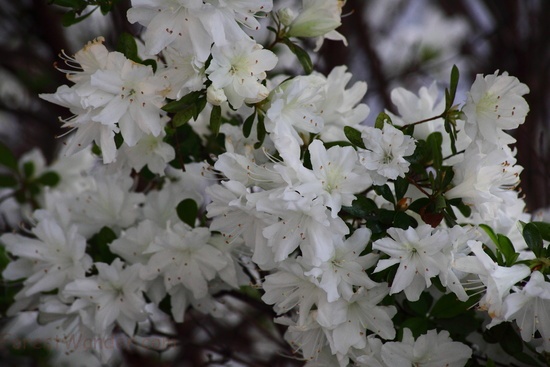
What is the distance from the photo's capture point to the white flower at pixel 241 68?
1028mm

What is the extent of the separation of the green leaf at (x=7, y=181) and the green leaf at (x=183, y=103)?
2.76 ft

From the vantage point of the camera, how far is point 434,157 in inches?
44.8

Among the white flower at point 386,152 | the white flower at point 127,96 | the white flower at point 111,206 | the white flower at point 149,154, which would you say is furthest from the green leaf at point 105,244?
the white flower at point 386,152

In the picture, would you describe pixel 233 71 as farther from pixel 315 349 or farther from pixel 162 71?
pixel 315 349

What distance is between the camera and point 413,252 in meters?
1.05

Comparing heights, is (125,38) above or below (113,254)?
above

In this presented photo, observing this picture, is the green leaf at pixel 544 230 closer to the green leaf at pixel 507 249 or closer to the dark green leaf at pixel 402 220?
the green leaf at pixel 507 249

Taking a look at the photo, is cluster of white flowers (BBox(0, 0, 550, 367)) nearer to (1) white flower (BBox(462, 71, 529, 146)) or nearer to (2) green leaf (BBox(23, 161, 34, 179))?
(1) white flower (BBox(462, 71, 529, 146))

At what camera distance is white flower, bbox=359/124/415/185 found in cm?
103

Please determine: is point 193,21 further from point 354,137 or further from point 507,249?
point 507,249

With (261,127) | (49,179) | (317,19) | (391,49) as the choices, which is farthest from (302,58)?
(391,49)

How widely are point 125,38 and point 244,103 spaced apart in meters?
0.21

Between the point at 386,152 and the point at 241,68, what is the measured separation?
229 millimetres

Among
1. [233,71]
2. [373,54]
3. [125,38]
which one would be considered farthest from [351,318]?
[373,54]
